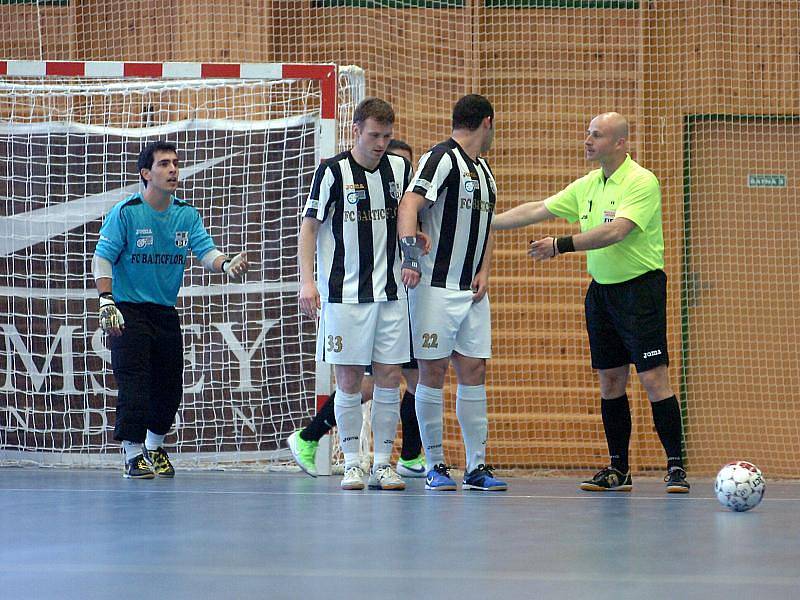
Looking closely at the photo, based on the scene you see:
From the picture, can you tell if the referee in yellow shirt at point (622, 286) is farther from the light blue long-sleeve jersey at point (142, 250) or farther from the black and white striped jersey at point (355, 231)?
the light blue long-sleeve jersey at point (142, 250)

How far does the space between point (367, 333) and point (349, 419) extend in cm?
43

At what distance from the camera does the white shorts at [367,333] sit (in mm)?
5441

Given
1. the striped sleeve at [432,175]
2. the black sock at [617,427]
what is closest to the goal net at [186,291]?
the striped sleeve at [432,175]

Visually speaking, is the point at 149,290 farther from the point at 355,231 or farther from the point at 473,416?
the point at 473,416

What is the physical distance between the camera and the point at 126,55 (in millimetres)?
8914

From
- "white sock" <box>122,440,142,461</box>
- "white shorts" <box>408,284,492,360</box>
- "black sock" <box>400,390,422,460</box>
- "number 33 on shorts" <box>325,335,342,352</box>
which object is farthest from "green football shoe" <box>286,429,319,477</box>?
"white shorts" <box>408,284,492,360</box>

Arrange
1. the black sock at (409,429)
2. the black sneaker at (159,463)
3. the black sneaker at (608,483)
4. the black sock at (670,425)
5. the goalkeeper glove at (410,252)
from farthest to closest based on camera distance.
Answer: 1. the black sock at (409,429)
2. the black sneaker at (159,463)
3. the black sneaker at (608,483)
4. the black sock at (670,425)
5. the goalkeeper glove at (410,252)

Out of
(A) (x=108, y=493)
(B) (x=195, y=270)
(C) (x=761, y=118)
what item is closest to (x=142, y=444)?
(A) (x=108, y=493)

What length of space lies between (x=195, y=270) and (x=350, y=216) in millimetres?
2365

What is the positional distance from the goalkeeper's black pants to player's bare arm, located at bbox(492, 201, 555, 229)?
1.89 meters

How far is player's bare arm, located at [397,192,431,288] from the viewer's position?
5.20m

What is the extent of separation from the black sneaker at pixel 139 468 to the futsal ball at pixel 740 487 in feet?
10.1

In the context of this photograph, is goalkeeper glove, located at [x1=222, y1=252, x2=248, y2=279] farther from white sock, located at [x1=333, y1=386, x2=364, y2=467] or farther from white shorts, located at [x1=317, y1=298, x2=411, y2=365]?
white sock, located at [x1=333, y1=386, x2=364, y2=467]

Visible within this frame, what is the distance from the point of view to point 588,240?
217 inches
